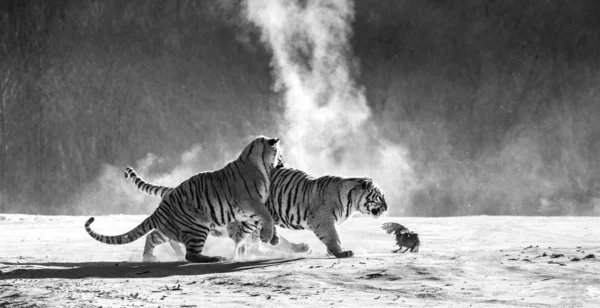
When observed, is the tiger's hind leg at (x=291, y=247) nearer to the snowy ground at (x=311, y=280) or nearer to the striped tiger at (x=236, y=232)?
the striped tiger at (x=236, y=232)

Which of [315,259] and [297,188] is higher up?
[297,188]

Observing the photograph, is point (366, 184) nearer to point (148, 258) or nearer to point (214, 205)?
point (214, 205)

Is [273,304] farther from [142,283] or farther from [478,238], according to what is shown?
[478,238]

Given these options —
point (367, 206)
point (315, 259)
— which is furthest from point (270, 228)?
point (367, 206)

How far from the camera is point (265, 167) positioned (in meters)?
→ 9.61

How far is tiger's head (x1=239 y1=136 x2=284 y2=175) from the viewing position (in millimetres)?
9602

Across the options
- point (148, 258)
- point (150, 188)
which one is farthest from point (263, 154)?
point (150, 188)

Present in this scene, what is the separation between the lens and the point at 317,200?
9.36 meters

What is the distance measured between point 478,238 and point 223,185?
4382 millimetres

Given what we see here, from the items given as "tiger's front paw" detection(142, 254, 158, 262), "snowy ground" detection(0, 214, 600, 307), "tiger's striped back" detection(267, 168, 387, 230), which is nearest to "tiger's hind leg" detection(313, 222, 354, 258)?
"tiger's striped back" detection(267, 168, 387, 230)

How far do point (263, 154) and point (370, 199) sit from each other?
128cm

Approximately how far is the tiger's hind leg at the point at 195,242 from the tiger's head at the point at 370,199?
1676mm

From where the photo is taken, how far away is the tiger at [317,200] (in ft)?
30.5

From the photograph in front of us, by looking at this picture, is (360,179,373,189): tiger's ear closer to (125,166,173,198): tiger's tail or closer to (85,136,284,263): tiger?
(85,136,284,263): tiger
